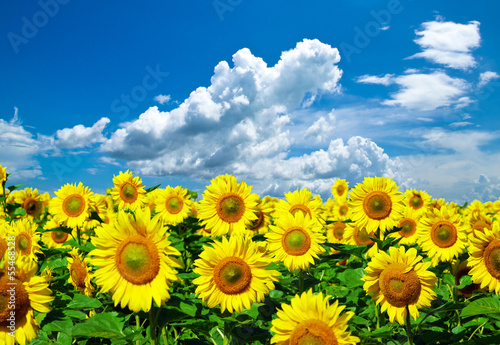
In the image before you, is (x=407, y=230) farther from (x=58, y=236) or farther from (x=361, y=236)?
(x=58, y=236)

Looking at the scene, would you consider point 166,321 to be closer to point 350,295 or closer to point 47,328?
point 47,328

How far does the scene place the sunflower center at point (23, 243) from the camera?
6.05 m

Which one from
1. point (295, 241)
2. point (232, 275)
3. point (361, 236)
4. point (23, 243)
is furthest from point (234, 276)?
point (361, 236)

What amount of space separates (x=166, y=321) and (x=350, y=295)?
2.93 m

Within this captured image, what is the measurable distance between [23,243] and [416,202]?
10.6m

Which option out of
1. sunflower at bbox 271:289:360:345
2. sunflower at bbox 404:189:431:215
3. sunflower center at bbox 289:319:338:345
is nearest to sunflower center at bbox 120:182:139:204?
sunflower at bbox 271:289:360:345

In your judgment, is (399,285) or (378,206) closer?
(399,285)

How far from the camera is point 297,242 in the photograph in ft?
20.0

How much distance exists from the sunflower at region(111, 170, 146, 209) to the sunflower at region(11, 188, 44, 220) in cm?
292

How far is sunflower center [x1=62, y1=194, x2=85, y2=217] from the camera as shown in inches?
301

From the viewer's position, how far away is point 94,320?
3.80 meters


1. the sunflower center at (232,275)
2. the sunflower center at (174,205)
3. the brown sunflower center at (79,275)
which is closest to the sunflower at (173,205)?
the sunflower center at (174,205)

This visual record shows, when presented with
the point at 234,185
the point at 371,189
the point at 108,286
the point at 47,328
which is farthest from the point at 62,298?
the point at 371,189

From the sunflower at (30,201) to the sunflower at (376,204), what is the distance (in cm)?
793
